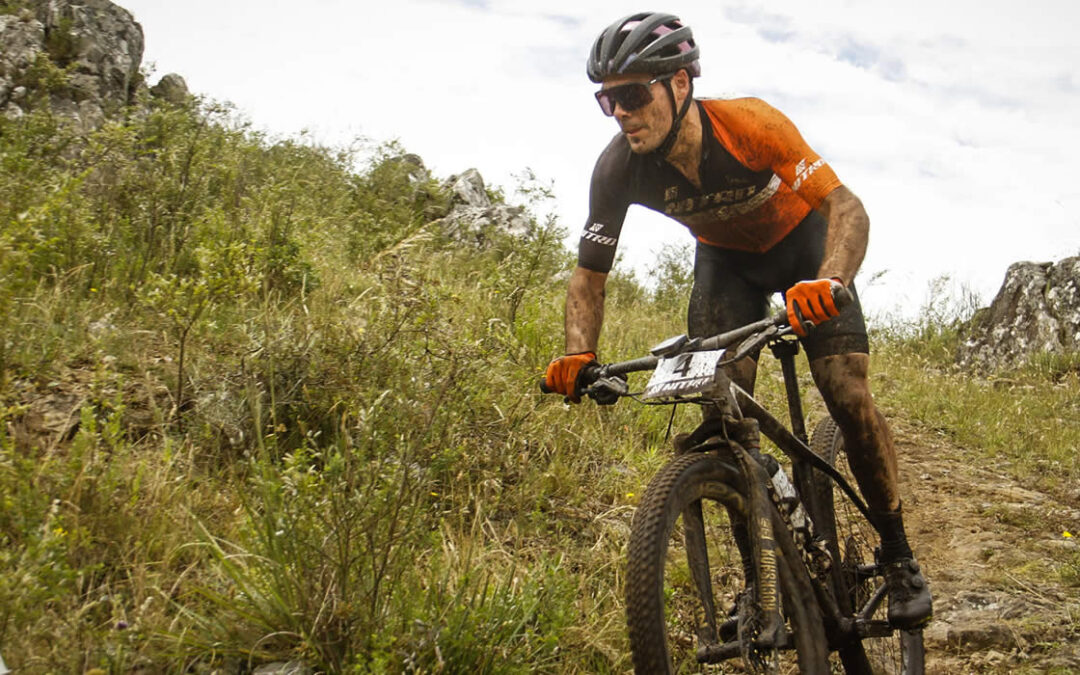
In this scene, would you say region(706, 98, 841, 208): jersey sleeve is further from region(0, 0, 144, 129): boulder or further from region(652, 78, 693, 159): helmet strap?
region(0, 0, 144, 129): boulder

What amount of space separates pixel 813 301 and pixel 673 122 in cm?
120

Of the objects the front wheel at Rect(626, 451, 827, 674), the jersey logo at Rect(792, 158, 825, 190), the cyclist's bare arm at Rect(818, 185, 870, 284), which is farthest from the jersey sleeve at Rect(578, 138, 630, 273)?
the front wheel at Rect(626, 451, 827, 674)

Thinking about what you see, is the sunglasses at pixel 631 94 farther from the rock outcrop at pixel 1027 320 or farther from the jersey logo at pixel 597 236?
the rock outcrop at pixel 1027 320

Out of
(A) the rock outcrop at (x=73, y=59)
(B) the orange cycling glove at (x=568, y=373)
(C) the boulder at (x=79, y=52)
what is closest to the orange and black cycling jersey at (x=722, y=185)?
(B) the orange cycling glove at (x=568, y=373)

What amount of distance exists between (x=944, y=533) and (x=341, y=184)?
6056 mm

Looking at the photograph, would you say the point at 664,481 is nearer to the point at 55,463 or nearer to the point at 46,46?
the point at 55,463

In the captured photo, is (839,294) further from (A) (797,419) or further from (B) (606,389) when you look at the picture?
(A) (797,419)

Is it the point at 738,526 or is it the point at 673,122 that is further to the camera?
the point at 673,122

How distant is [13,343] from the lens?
3.96 meters

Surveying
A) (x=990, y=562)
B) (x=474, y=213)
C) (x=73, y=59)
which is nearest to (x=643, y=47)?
(x=990, y=562)

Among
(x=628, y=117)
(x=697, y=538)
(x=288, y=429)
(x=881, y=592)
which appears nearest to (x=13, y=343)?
(x=288, y=429)

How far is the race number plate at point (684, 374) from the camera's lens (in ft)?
8.30

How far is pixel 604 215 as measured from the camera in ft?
11.8

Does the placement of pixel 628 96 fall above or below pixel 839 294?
above
